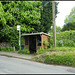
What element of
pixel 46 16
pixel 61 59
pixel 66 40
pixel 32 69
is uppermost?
pixel 46 16

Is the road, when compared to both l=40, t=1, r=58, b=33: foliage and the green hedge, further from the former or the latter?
l=40, t=1, r=58, b=33: foliage

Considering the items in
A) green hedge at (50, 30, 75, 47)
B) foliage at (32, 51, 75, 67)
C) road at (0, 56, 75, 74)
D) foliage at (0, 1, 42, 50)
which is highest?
foliage at (0, 1, 42, 50)

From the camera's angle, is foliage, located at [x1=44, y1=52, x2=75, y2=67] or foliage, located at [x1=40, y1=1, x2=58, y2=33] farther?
foliage, located at [x1=40, y1=1, x2=58, y2=33]

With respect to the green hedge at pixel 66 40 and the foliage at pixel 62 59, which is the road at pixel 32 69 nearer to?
the foliage at pixel 62 59

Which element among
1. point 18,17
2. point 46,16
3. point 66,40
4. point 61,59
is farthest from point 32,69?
point 46,16

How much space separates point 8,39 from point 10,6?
217 inches

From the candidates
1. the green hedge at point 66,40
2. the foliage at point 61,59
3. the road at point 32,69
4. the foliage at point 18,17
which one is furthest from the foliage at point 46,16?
the road at point 32,69

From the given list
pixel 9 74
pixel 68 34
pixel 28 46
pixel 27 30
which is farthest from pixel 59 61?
pixel 27 30

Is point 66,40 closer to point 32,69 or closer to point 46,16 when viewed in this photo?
point 46,16

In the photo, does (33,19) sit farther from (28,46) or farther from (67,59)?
(67,59)

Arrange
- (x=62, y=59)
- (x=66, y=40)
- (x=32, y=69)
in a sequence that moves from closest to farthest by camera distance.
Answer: (x=32, y=69) < (x=62, y=59) < (x=66, y=40)

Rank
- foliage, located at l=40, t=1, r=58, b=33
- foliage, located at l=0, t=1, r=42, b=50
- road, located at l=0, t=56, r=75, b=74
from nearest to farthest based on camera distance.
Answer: road, located at l=0, t=56, r=75, b=74
foliage, located at l=0, t=1, r=42, b=50
foliage, located at l=40, t=1, r=58, b=33

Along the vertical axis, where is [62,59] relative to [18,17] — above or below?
below

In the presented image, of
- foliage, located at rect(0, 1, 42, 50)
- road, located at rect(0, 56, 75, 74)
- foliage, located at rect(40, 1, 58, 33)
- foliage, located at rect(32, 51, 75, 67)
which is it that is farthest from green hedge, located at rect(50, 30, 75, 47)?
road, located at rect(0, 56, 75, 74)
